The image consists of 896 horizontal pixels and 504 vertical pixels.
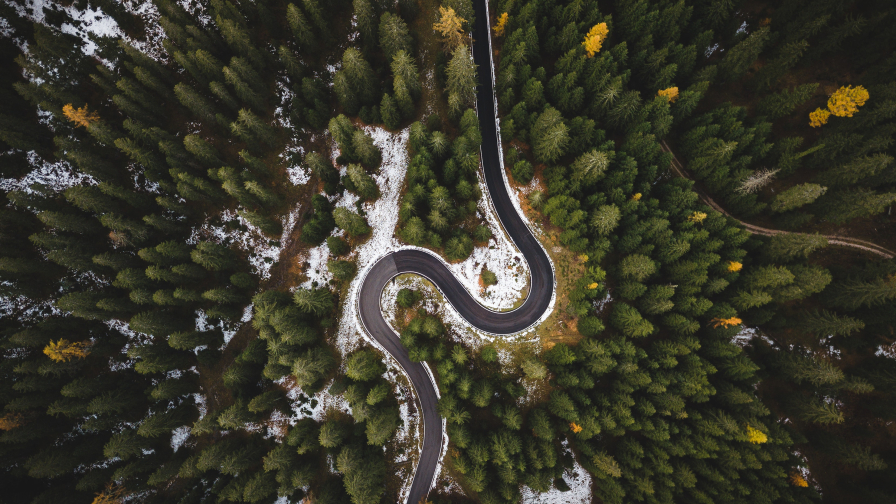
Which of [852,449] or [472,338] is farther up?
[472,338]

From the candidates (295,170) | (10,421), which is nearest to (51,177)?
(10,421)

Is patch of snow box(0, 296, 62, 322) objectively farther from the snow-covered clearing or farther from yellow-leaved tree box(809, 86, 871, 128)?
yellow-leaved tree box(809, 86, 871, 128)

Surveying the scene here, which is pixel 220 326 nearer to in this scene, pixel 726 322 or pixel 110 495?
pixel 110 495

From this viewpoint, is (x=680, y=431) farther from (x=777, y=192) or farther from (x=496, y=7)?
(x=496, y=7)

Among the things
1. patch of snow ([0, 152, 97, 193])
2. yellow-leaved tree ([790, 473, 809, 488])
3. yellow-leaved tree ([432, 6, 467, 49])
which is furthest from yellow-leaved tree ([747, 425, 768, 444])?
patch of snow ([0, 152, 97, 193])

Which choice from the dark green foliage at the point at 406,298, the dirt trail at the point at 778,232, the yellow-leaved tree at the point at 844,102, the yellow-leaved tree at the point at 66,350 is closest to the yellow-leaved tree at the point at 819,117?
the yellow-leaved tree at the point at 844,102

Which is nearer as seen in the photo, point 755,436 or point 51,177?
point 755,436

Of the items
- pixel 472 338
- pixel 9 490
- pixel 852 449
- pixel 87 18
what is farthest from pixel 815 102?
pixel 9 490
